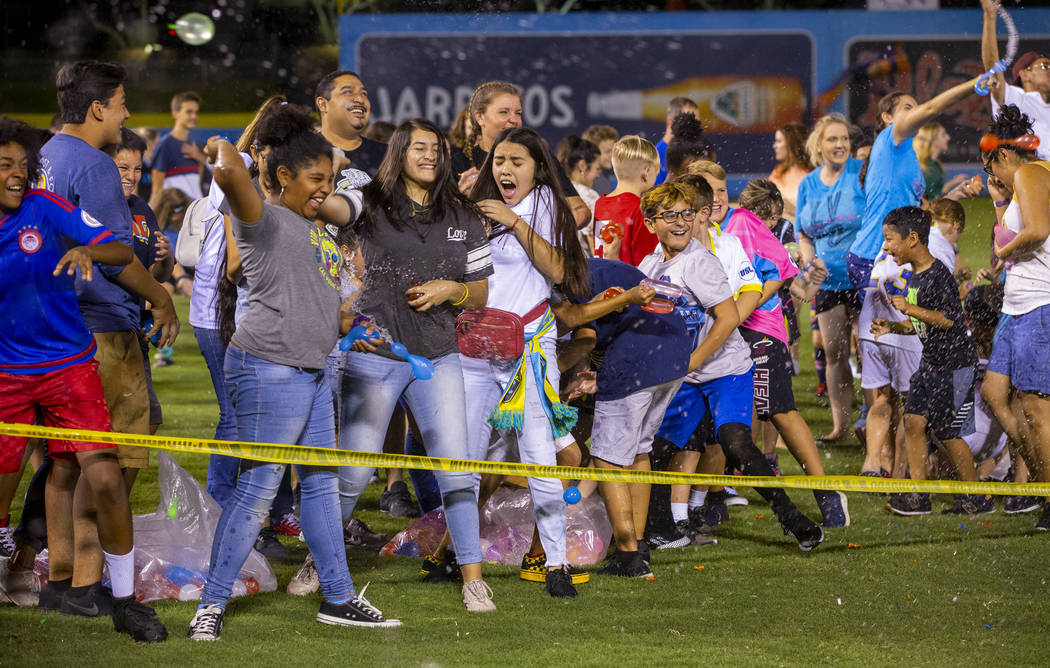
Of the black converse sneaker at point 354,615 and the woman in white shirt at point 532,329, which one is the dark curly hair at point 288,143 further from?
the black converse sneaker at point 354,615

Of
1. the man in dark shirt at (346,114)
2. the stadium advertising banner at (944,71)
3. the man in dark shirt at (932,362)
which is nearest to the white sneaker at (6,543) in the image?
the man in dark shirt at (346,114)

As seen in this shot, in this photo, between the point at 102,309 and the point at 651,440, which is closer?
the point at 102,309

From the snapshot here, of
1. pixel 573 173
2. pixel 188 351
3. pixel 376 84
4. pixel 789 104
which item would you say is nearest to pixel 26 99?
pixel 376 84

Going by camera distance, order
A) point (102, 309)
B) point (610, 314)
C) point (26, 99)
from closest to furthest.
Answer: point (102, 309)
point (610, 314)
point (26, 99)

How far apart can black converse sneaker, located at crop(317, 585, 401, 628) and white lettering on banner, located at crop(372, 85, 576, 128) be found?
17.7 meters

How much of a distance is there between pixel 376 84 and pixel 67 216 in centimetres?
1775

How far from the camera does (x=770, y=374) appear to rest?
6.16 meters

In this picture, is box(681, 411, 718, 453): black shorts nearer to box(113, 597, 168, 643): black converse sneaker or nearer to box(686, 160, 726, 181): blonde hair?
box(686, 160, 726, 181): blonde hair

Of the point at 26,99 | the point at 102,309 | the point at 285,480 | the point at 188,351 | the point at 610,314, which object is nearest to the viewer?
the point at 102,309

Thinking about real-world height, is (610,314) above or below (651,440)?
above

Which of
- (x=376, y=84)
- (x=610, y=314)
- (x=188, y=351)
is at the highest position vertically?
(x=376, y=84)

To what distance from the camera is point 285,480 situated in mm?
6059

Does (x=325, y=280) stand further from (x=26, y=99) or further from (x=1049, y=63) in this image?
(x=26, y=99)

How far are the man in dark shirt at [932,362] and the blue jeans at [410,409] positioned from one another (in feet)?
→ 8.78
